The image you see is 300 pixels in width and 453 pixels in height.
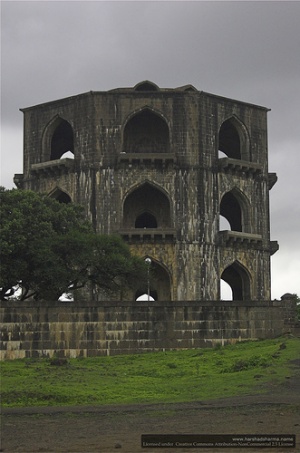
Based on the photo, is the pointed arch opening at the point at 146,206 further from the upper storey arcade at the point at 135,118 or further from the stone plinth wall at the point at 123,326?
the stone plinth wall at the point at 123,326

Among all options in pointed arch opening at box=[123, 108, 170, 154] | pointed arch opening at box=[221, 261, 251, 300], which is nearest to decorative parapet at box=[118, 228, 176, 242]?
pointed arch opening at box=[221, 261, 251, 300]

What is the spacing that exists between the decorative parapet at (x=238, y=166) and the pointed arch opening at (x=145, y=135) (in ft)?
12.6

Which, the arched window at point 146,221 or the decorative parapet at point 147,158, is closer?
the decorative parapet at point 147,158

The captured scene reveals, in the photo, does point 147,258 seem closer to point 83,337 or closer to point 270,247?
point 270,247

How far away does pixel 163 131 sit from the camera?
52656 millimetres

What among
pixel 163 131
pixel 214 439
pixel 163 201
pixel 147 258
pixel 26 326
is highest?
pixel 163 131

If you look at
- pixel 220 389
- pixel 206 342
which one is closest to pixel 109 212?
pixel 206 342

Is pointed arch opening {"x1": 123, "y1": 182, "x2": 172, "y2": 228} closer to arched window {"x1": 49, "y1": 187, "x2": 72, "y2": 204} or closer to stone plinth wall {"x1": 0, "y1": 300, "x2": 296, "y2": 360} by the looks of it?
arched window {"x1": 49, "y1": 187, "x2": 72, "y2": 204}

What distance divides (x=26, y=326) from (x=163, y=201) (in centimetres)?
2004

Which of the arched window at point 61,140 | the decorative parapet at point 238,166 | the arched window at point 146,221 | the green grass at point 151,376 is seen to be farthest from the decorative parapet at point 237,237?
the green grass at point 151,376

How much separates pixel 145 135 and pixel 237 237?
8.44m

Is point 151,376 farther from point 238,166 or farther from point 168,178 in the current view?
point 238,166
